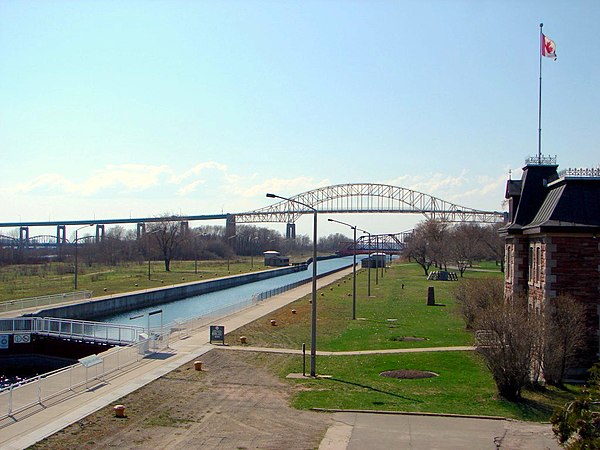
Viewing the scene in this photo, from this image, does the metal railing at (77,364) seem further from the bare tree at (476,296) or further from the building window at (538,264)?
the building window at (538,264)

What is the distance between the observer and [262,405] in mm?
22047

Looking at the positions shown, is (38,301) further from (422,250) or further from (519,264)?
(422,250)

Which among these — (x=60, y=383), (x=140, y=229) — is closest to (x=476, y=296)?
(x=60, y=383)

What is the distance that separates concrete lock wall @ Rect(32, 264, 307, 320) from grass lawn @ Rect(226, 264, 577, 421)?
16.0 metres

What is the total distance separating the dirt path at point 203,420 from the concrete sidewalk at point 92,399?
44 centimetres

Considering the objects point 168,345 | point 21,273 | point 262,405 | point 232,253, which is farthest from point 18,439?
point 232,253

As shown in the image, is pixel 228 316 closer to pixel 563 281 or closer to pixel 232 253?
pixel 563 281

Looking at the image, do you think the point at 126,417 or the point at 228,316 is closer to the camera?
the point at 126,417

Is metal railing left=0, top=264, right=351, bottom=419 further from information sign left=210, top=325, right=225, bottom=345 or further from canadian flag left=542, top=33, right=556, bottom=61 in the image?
canadian flag left=542, top=33, right=556, bottom=61

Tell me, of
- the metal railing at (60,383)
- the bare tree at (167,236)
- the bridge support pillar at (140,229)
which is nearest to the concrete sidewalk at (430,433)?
the metal railing at (60,383)

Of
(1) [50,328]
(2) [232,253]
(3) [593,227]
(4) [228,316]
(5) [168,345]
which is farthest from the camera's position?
(2) [232,253]

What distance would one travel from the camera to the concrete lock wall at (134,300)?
179ft

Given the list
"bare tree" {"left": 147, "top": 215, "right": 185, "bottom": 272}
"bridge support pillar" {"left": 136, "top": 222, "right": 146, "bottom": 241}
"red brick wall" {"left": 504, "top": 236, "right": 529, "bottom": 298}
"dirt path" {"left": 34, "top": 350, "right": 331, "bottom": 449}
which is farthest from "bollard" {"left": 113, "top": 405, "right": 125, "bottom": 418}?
"bridge support pillar" {"left": 136, "top": 222, "right": 146, "bottom": 241}

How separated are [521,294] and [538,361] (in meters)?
6.93
